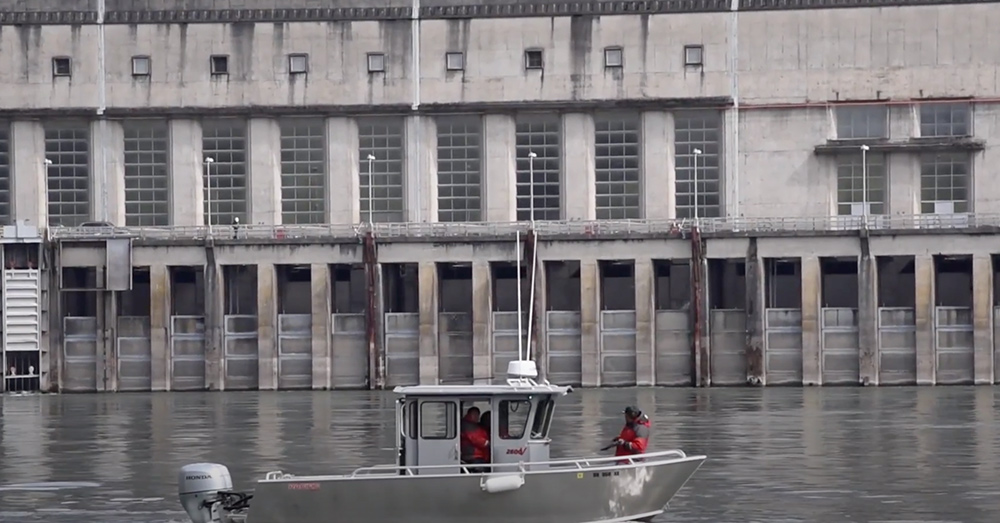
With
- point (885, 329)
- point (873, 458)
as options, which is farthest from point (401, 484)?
point (885, 329)

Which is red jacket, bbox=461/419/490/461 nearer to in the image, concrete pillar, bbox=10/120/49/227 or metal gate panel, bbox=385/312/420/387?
metal gate panel, bbox=385/312/420/387

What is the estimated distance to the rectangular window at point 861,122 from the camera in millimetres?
113875

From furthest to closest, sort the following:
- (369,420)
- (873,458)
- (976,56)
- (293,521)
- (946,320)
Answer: (976,56) → (946,320) → (369,420) → (873,458) → (293,521)

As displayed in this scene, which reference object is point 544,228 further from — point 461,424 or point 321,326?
point 461,424

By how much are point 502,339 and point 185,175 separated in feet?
65.0

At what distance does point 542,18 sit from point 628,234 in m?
13.6

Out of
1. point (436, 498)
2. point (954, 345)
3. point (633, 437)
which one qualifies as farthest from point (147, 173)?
point (436, 498)

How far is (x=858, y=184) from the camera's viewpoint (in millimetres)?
114500

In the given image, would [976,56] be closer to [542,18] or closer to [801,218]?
[801,218]

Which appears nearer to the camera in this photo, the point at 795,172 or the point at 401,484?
the point at 401,484

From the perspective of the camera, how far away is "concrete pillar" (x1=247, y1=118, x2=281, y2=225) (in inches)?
4589

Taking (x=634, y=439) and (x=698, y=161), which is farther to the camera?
(x=698, y=161)

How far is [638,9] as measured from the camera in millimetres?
115125

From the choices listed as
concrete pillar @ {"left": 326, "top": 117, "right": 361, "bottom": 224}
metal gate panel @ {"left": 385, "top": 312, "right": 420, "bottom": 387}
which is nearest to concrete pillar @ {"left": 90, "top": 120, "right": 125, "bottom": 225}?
concrete pillar @ {"left": 326, "top": 117, "right": 361, "bottom": 224}
